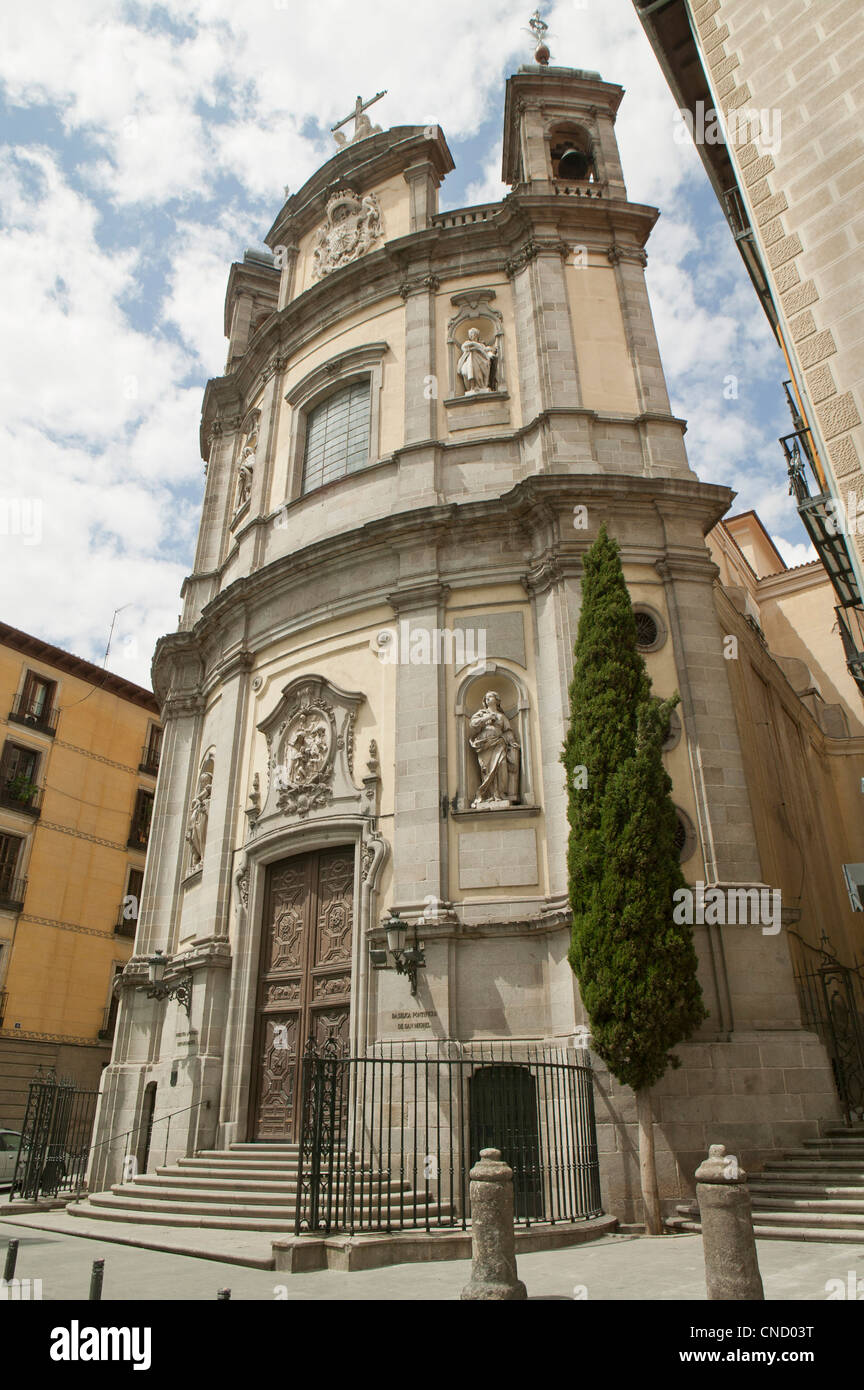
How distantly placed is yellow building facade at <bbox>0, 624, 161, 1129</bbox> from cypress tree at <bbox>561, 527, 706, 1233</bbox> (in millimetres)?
18686

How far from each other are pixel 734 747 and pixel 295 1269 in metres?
8.43

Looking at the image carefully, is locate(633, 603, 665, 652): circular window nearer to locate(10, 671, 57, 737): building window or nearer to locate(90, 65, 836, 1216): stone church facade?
locate(90, 65, 836, 1216): stone church facade

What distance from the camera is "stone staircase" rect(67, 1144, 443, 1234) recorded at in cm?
970

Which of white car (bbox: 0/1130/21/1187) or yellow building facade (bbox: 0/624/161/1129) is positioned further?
yellow building facade (bbox: 0/624/161/1129)

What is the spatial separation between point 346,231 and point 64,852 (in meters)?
19.3

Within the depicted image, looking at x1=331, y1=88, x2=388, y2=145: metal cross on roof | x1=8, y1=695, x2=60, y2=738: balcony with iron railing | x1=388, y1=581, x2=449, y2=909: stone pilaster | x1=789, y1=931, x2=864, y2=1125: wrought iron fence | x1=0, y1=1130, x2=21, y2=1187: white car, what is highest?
x1=331, y1=88, x2=388, y2=145: metal cross on roof

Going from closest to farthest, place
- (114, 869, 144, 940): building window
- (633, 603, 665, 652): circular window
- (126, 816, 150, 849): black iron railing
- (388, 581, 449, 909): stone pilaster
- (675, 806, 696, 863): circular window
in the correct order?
(675, 806, 696, 863): circular window, (388, 581, 449, 909): stone pilaster, (633, 603, 665, 652): circular window, (114, 869, 144, 940): building window, (126, 816, 150, 849): black iron railing

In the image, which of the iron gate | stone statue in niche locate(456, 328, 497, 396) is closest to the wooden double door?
the iron gate

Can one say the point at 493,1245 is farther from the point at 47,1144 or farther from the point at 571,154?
the point at 571,154

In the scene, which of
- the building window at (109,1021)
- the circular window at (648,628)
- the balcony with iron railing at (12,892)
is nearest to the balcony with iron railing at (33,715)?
the balcony with iron railing at (12,892)

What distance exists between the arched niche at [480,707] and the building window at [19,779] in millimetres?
18230

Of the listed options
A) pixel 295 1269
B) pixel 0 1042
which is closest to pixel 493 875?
pixel 295 1269
